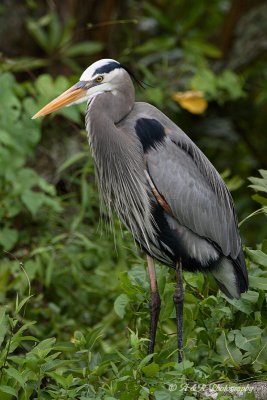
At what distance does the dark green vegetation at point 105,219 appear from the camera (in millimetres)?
3498

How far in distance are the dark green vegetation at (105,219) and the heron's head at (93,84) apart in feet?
2.33

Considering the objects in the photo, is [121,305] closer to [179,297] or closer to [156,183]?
[179,297]

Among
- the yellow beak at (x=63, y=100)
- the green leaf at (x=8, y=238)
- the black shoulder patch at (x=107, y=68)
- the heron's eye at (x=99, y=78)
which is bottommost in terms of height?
the green leaf at (x=8, y=238)

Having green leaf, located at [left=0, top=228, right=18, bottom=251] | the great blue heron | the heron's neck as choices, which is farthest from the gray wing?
green leaf, located at [left=0, top=228, right=18, bottom=251]

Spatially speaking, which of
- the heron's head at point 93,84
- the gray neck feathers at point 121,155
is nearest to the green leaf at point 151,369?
the gray neck feathers at point 121,155

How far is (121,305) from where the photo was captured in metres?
3.99

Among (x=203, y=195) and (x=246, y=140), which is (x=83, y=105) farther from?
(x=246, y=140)

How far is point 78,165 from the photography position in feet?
19.2

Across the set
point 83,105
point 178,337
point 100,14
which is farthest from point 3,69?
point 178,337

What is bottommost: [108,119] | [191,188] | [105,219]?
[105,219]

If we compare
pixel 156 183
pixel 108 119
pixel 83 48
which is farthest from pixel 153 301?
pixel 83 48

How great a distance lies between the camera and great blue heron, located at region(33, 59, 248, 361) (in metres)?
4.02

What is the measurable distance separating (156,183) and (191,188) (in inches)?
Answer: 7.2

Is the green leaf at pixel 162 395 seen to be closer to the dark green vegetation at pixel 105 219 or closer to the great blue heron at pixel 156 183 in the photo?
the dark green vegetation at pixel 105 219
